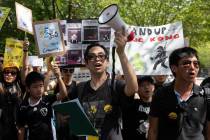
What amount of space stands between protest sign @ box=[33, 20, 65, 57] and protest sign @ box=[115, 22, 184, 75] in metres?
1.28

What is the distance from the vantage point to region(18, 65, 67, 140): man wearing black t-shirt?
4855 mm

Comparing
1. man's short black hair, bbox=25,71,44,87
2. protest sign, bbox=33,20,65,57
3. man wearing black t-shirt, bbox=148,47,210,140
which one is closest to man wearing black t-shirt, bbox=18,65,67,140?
man's short black hair, bbox=25,71,44,87

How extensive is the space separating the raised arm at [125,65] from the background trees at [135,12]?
13.5 m

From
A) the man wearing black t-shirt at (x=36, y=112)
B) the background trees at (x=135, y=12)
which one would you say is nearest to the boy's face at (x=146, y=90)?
the man wearing black t-shirt at (x=36, y=112)

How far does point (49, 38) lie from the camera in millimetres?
5254

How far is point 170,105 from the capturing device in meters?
3.41

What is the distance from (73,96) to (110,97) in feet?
1.37

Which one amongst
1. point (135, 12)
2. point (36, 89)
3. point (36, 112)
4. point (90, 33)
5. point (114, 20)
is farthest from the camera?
point (135, 12)

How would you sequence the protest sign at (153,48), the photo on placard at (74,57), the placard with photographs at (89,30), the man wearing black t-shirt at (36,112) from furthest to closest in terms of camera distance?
the protest sign at (153,48) < the placard with photographs at (89,30) < the photo on placard at (74,57) < the man wearing black t-shirt at (36,112)

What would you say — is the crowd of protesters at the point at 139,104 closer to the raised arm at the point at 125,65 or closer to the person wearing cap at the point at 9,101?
the raised arm at the point at 125,65

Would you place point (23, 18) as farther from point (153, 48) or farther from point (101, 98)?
point (101, 98)

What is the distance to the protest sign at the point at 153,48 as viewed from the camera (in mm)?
6160

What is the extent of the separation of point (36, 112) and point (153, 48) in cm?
219

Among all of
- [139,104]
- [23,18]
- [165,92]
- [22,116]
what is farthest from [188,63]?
[23,18]
